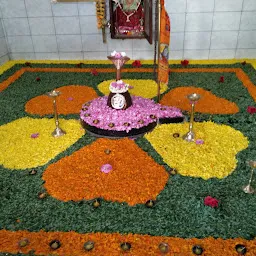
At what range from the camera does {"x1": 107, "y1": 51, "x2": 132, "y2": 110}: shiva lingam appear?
3.90 metres

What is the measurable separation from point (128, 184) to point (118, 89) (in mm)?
1352

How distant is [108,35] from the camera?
22.4ft

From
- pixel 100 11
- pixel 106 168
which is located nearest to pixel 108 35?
pixel 100 11

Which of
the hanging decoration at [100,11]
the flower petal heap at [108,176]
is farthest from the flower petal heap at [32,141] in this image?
the hanging decoration at [100,11]

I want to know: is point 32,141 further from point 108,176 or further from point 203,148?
point 203,148

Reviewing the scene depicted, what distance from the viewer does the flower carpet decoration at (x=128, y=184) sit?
2.50 meters

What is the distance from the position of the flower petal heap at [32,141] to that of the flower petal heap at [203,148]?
107cm

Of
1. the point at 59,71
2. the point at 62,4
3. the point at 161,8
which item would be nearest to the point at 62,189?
the point at 161,8

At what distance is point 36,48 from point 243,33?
4695 mm

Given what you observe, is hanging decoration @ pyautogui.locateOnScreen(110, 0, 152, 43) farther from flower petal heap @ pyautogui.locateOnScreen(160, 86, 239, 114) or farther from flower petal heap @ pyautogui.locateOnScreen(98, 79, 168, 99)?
flower petal heap @ pyautogui.locateOnScreen(160, 86, 239, 114)

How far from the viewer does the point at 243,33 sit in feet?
21.9

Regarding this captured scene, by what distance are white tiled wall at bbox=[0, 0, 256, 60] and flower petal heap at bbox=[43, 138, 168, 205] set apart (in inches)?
152

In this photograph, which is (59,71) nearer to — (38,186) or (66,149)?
(66,149)

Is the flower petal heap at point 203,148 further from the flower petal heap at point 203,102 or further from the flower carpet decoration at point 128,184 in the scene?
the flower petal heap at point 203,102
